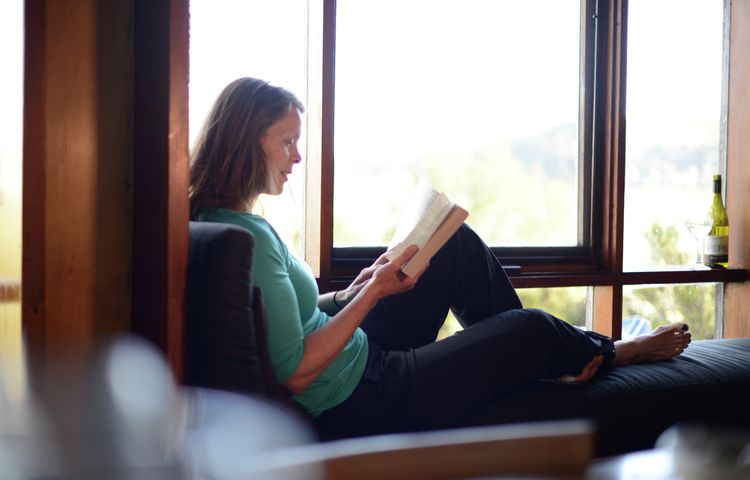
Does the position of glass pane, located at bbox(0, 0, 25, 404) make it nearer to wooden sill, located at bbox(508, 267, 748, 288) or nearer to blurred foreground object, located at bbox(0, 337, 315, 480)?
blurred foreground object, located at bbox(0, 337, 315, 480)

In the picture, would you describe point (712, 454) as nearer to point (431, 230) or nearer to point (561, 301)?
point (431, 230)

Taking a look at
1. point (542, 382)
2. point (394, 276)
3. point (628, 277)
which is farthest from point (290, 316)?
point (628, 277)

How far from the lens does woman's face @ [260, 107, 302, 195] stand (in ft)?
6.28

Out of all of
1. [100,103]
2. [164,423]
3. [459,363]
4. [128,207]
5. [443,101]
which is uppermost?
[443,101]

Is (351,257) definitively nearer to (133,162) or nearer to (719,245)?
(133,162)

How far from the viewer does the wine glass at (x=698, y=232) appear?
11.2 ft

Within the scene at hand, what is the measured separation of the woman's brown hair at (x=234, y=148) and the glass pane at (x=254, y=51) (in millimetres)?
640

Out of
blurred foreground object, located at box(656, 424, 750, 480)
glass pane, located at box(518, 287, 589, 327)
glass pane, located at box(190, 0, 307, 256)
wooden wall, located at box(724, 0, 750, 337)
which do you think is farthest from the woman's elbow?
wooden wall, located at box(724, 0, 750, 337)

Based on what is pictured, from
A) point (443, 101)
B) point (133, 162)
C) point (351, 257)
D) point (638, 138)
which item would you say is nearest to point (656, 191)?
point (638, 138)

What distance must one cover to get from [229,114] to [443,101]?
1.31 metres

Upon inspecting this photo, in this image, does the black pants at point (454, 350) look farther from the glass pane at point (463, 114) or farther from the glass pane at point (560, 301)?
the glass pane at point (560, 301)

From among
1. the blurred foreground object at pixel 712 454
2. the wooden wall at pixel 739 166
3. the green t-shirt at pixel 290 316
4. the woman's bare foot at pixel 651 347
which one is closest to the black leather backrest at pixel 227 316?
the green t-shirt at pixel 290 316

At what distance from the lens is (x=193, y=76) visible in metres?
2.56

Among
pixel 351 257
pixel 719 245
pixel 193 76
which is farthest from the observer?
pixel 719 245
